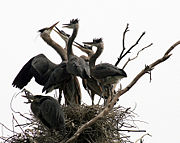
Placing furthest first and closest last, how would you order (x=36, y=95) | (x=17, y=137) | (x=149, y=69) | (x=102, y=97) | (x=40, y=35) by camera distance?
1. (x=40, y=35)
2. (x=102, y=97)
3. (x=36, y=95)
4. (x=17, y=137)
5. (x=149, y=69)

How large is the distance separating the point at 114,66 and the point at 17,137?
4.46 ft

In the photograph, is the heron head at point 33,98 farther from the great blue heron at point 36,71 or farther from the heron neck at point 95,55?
the heron neck at point 95,55

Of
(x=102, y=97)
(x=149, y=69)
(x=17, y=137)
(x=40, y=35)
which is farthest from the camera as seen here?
(x=40, y=35)

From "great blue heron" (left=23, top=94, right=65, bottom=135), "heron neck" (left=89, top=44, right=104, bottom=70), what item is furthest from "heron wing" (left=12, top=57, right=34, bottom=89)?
"heron neck" (left=89, top=44, right=104, bottom=70)

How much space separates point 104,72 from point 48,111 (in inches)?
34.8

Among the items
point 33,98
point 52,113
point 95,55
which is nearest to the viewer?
point 52,113

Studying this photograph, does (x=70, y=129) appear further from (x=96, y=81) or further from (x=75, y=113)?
(x=96, y=81)

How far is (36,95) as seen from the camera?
505 cm

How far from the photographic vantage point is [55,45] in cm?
610

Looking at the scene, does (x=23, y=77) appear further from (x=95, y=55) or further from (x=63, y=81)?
(x=95, y=55)

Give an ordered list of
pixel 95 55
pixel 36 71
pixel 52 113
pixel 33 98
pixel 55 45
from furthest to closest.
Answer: pixel 55 45 → pixel 95 55 → pixel 36 71 → pixel 33 98 → pixel 52 113

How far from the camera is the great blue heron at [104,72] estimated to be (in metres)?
5.20

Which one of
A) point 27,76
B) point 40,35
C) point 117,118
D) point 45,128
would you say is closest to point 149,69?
point 117,118

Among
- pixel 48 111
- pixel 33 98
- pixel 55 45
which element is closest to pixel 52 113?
pixel 48 111
